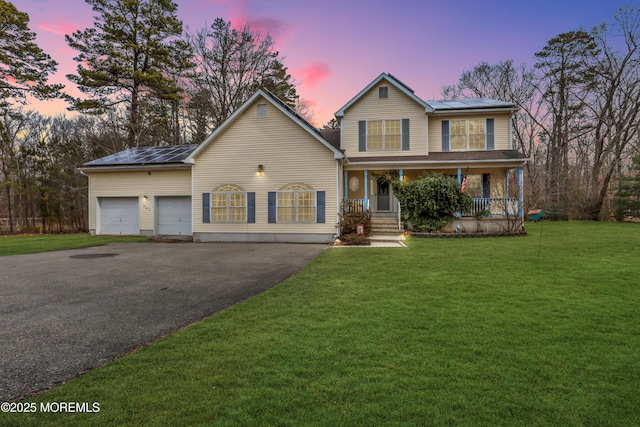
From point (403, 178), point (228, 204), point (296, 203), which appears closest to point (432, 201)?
point (403, 178)

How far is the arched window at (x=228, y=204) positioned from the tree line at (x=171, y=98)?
13331 mm

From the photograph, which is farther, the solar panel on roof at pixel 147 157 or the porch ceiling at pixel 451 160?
the solar panel on roof at pixel 147 157

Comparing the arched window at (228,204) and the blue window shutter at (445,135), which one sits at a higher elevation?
the blue window shutter at (445,135)

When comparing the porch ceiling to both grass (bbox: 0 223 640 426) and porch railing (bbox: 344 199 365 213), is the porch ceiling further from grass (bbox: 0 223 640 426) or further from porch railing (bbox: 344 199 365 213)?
grass (bbox: 0 223 640 426)

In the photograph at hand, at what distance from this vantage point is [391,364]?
308 centimetres

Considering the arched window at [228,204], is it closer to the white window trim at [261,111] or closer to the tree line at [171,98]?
the white window trim at [261,111]

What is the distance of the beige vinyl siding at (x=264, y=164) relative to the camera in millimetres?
14203

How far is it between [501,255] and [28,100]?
28.4m

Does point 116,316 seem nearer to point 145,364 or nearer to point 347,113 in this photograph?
point 145,364

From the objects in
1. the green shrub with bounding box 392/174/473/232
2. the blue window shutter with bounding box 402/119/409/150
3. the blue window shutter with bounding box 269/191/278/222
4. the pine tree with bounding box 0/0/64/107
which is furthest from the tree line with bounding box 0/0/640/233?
the blue window shutter with bounding box 269/191/278/222

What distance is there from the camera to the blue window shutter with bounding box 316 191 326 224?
14148 mm

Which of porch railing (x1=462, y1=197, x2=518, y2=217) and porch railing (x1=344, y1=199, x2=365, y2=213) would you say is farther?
porch railing (x1=344, y1=199, x2=365, y2=213)

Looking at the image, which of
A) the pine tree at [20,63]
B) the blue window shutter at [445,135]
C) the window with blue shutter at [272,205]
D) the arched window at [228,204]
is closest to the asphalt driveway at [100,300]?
the window with blue shutter at [272,205]

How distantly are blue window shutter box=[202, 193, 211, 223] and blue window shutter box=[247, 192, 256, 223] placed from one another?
2022 millimetres
